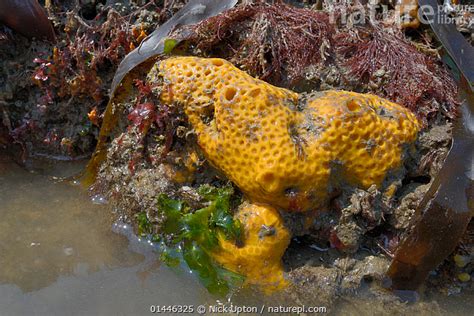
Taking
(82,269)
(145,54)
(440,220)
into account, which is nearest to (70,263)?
(82,269)

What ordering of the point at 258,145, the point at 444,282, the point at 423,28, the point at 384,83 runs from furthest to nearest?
the point at 423,28 → the point at 384,83 → the point at 444,282 → the point at 258,145

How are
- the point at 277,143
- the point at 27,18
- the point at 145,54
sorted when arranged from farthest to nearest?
the point at 27,18 < the point at 145,54 < the point at 277,143

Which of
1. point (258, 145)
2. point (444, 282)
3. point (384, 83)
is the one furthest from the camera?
point (384, 83)

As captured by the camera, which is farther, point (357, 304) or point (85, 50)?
point (85, 50)

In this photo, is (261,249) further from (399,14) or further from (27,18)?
(27,18)

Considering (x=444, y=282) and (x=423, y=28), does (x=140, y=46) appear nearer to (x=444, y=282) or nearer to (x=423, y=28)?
(x=423, y=28)

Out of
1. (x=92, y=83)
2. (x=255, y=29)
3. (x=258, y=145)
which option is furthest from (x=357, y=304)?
(x=92, y=83)

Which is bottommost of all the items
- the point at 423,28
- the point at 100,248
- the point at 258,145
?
the point at 100,248
